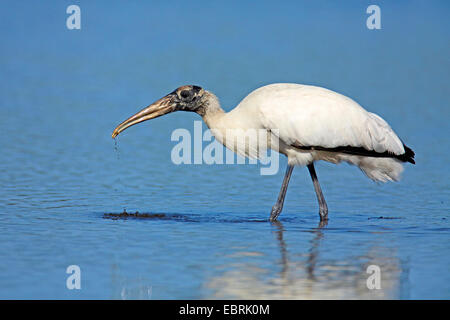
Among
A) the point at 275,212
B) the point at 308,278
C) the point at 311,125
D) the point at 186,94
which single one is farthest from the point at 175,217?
the point at 308,278

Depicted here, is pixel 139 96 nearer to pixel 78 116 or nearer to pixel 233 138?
pixel 78 116

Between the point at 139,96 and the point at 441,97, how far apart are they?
663 cm

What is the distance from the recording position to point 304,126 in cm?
1016

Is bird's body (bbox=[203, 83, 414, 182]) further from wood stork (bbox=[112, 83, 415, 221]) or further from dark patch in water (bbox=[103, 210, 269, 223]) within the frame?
dark patch in water (bbox=[103, 210, 269, 223])

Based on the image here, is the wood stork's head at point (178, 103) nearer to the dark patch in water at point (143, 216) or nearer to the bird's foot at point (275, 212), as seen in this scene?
the dark patch in water at point (143, 216)

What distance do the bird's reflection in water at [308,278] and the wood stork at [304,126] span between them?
5.70ft

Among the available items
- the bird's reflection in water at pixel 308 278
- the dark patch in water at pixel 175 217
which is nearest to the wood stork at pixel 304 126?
the dark patch in water at pixel 175 217

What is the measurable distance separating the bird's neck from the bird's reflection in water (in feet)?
7.60

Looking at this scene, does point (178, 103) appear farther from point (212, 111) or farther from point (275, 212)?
point (275, 212)

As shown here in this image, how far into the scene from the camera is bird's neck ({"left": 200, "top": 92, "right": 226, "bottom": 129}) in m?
10.6

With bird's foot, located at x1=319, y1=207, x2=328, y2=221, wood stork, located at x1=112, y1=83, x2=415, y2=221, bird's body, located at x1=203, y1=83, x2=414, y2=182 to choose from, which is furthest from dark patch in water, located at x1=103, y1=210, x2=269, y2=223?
bird's body, located at x1=203, y1=83, x2=414, y2=182

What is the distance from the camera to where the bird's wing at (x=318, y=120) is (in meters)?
10.1

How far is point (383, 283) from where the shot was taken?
754 cm

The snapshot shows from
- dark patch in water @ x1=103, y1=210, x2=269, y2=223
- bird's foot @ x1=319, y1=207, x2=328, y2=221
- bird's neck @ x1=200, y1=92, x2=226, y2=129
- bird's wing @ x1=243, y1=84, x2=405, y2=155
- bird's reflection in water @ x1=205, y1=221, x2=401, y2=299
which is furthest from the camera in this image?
bird's neck @ x1=200, y1=92, x2=226, y2=129
